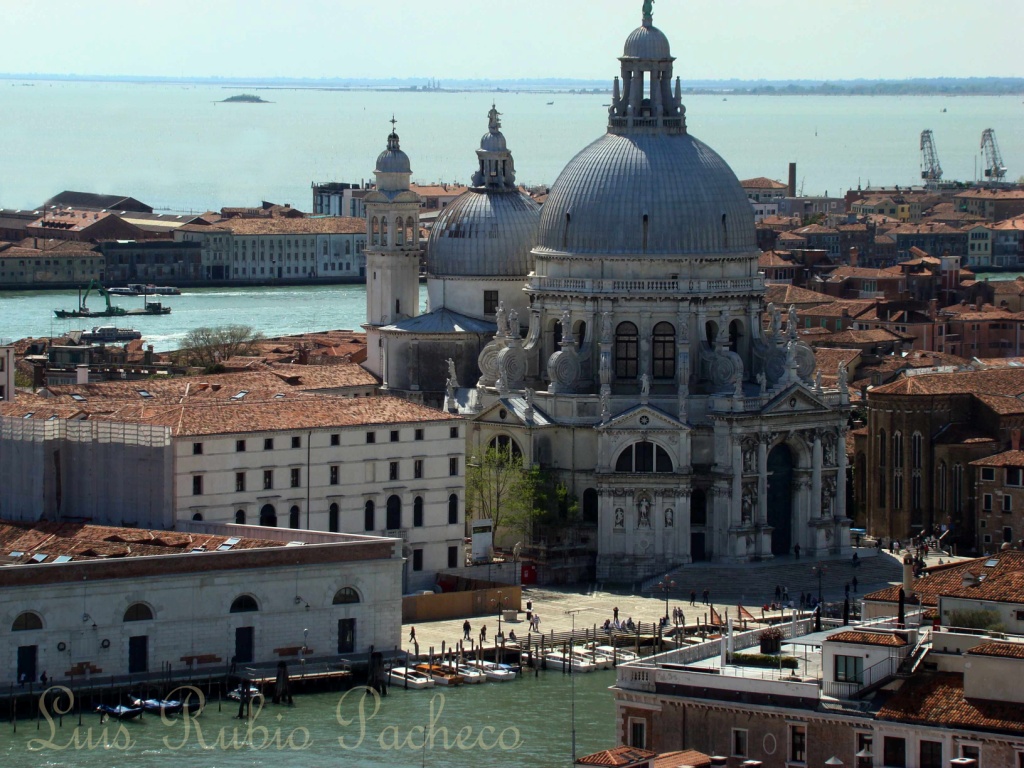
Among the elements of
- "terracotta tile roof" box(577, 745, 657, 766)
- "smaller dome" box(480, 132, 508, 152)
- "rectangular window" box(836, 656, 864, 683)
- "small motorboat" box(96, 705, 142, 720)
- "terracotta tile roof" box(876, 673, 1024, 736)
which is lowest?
"small motorboat" box(96, 705, 142, 720)

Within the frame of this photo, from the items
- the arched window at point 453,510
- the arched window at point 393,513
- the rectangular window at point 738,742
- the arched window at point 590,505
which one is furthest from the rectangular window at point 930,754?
the arched window at point 590,505

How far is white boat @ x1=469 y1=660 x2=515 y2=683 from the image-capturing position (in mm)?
54031

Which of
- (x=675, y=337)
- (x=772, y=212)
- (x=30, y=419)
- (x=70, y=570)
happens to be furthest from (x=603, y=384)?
(x=772, y=212)

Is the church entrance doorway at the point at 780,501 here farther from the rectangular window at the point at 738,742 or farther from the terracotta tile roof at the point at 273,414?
the rectangular window at the point at 738,742

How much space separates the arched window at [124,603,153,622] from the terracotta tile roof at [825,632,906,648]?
17284 mm

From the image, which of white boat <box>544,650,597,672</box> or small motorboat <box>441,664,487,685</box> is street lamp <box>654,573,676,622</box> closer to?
white boat <box>544,650,597,672</box>

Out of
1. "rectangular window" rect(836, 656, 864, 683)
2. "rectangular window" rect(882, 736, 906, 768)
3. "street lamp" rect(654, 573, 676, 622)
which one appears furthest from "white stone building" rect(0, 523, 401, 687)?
"rectangular window" rect(882, 736, 906, 768)

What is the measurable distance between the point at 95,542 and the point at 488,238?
21.4 m

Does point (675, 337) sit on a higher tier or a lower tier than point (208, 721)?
higher

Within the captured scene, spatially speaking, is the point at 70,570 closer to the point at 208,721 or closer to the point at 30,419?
the point at 208,721

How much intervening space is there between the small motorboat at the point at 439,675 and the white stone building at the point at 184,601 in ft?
3.28

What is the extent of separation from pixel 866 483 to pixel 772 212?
391ft

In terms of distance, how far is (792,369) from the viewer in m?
68.6

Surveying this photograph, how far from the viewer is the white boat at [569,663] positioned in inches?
2173
